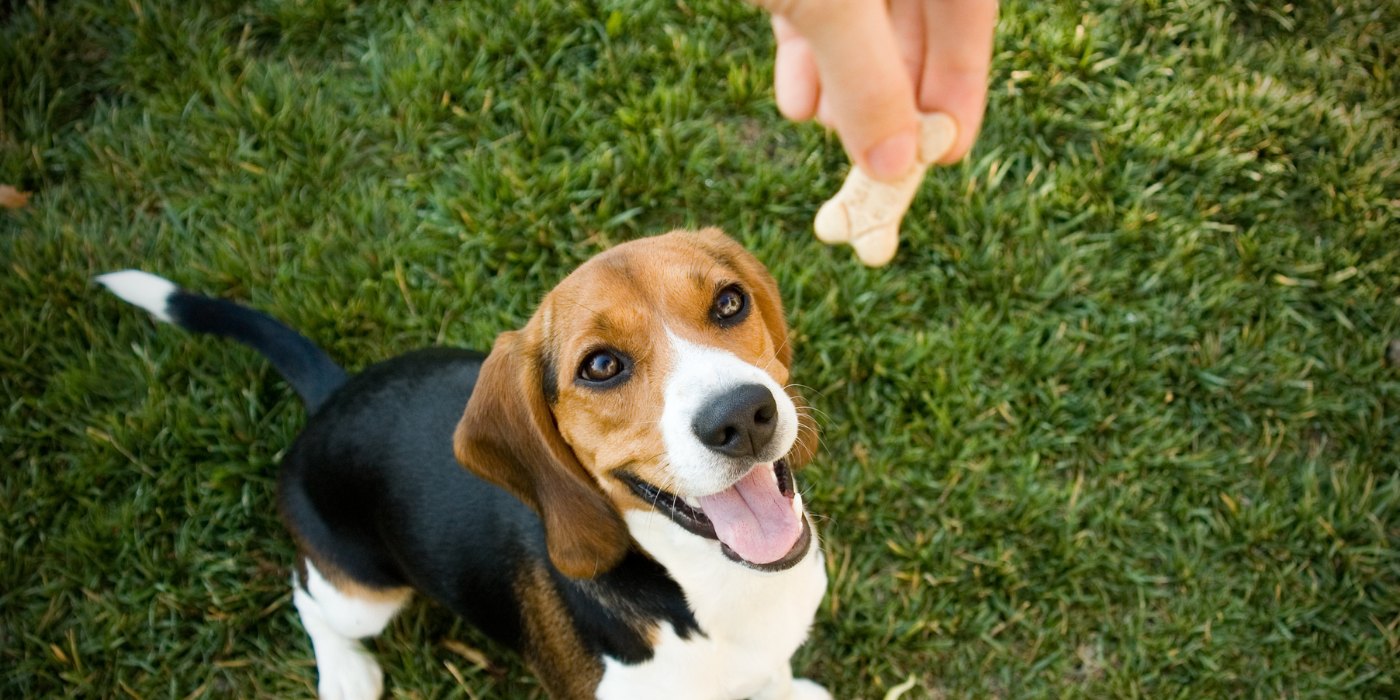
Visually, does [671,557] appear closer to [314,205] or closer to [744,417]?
[744,417]

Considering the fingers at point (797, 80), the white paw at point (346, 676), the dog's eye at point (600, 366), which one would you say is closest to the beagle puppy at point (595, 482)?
the dog's eye at point (600, 366)

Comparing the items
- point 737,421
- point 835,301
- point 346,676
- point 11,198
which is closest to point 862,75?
point 737,421

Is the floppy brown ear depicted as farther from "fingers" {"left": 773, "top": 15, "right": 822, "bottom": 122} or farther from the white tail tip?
the white tail tip

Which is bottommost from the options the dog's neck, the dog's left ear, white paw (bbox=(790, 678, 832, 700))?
white paw (bbox=(790, 678, 832, 700))

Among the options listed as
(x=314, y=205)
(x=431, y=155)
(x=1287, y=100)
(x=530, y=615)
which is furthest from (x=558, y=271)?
(x=1287, y=100)

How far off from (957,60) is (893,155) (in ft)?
1.45

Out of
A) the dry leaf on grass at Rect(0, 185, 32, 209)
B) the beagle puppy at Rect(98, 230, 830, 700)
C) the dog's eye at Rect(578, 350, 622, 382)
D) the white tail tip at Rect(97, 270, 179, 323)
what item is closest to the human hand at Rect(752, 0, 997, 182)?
the beagle puppy at Rect(98, 230, 830, 700)

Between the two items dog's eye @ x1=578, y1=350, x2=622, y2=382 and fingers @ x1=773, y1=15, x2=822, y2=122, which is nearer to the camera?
fingers @ x1=773, y1=15, x2=822, y2=122

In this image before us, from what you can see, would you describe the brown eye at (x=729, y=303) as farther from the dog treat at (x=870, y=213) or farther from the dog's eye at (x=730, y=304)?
the dog treat at (x=870, y=213)

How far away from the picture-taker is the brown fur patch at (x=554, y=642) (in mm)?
3012

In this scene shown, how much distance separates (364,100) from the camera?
15.9 feet

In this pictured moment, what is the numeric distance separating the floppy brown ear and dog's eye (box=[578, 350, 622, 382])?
0.63 ft

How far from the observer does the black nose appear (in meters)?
2.24

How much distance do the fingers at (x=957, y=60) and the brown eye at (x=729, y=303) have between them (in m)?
0.69
